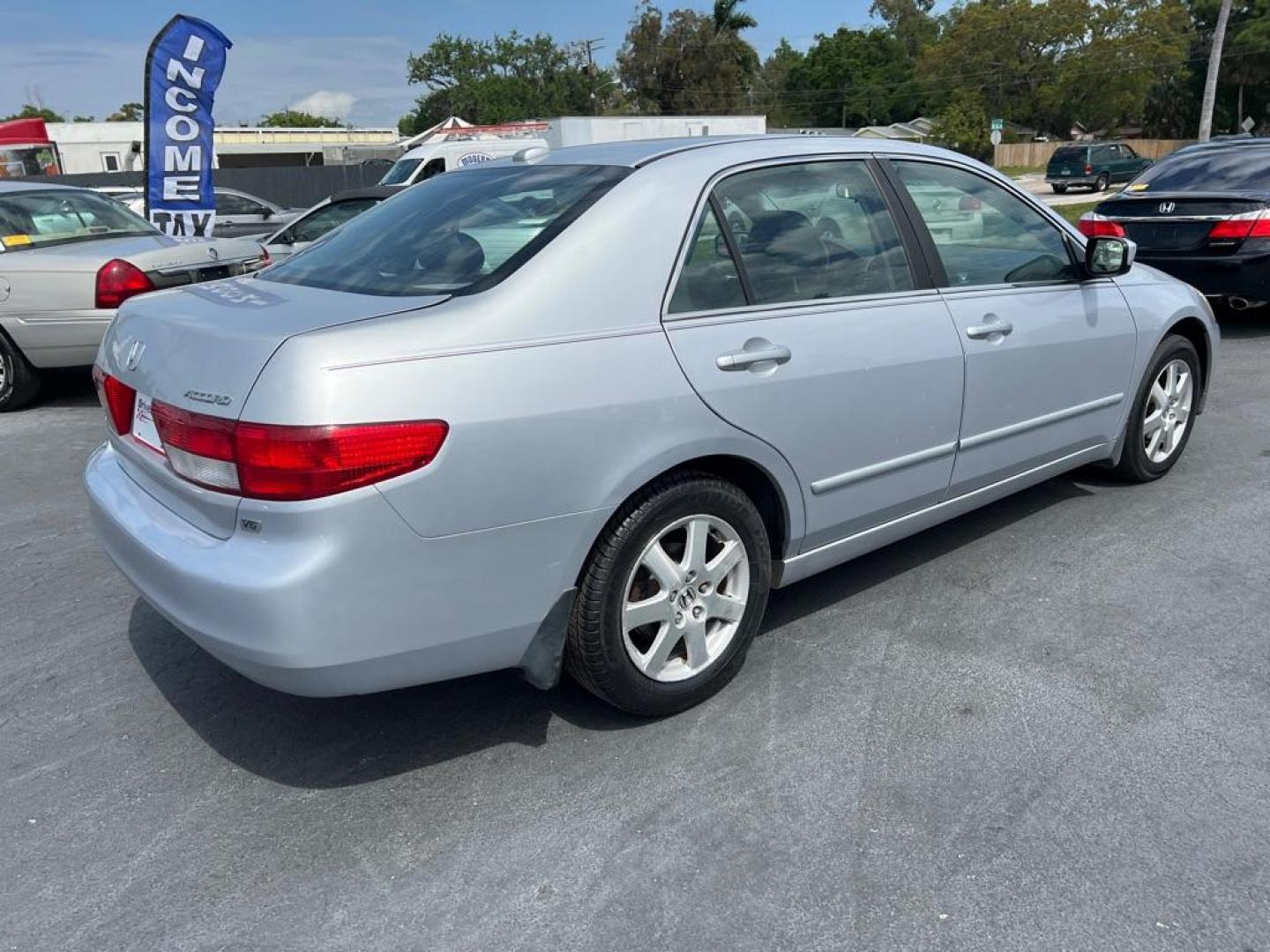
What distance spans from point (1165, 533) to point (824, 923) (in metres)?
2.95

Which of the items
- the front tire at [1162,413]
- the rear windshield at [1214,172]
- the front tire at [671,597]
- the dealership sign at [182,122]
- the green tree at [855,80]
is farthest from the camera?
the green tree at [855,80]

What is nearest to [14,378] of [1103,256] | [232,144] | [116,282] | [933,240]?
[116,282]

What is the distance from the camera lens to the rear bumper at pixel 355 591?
2.42 metres

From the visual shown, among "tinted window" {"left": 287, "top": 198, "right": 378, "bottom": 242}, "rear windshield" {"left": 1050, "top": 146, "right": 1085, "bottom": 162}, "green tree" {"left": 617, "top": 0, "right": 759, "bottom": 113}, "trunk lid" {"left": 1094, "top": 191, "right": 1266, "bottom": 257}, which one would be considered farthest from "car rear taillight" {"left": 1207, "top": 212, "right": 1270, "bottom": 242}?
"green tree" {"left": 617, "top": 0, "right": 759, "bottom": 113}

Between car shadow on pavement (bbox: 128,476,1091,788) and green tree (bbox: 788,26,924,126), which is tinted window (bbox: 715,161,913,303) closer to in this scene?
car shadow on pavement (bbox: 128,476,1091,788)

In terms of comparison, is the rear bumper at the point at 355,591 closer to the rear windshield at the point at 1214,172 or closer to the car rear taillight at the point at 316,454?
the car rear taillight at the point at 316,454

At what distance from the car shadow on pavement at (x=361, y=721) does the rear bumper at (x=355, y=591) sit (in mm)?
472

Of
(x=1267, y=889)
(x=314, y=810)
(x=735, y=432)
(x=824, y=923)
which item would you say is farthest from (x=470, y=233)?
(x=1267, y=889)

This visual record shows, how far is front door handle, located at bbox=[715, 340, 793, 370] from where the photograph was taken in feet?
9.82

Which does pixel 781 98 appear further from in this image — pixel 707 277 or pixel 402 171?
pixel 707 277

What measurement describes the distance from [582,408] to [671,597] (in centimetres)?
67

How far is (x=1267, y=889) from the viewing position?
7.79 feet

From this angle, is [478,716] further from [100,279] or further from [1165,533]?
[100,279]

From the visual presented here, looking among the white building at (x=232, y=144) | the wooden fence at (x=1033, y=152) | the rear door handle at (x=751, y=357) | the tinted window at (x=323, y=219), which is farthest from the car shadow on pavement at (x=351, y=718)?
the wooden fence at (x=1033, y=152)
